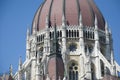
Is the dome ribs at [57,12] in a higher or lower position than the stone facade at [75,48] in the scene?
higher

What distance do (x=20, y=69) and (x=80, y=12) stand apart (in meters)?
13.4

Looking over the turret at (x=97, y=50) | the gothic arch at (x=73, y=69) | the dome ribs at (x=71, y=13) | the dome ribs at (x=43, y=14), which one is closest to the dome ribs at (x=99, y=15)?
the turret at (x=97, y=50)

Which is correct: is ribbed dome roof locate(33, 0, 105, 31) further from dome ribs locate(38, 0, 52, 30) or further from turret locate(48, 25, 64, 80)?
turret locate(48, 25, 64, 80)

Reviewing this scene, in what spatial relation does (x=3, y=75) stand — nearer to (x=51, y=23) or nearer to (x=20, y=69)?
(x=20, y=69)

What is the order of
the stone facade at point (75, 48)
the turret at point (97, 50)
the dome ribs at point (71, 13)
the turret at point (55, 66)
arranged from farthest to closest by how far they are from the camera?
the dome ribs at point (71, 13)
the turret at point (97, 50)
the stone facade at point (75, 48)
the turret at point (55, 66)

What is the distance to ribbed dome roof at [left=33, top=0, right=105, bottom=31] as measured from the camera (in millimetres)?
71625

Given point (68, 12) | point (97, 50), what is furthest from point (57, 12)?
point (97, 50)

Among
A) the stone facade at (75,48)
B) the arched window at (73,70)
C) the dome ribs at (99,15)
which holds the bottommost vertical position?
the arched window at (73,70)

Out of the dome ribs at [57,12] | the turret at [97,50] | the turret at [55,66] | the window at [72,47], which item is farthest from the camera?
the dome ribs at [57,12]

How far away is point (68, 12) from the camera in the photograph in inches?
2837

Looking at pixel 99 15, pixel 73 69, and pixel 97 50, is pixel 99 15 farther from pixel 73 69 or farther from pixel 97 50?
pixel 73 69

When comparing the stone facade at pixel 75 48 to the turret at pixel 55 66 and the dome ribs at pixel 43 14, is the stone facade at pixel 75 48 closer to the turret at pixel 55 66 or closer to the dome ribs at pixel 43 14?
the dome ribs at pixel 43 14

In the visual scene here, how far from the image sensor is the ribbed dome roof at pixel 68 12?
2820 inches

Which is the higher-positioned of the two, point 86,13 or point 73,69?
point 86,13
